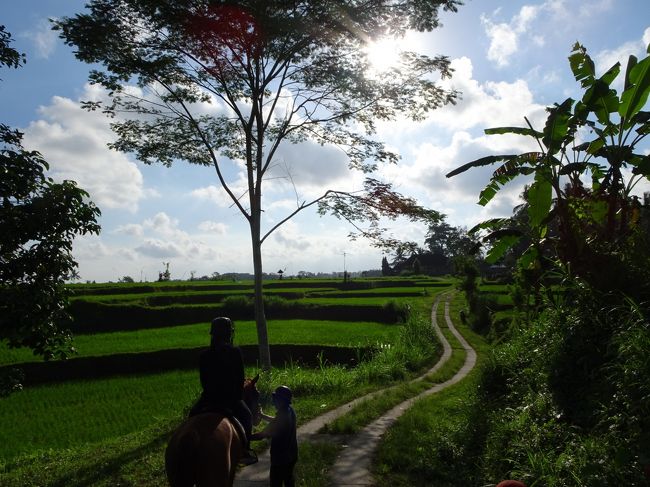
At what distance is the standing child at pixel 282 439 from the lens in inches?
175

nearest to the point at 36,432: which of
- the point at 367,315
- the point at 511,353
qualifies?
the point at 511,353

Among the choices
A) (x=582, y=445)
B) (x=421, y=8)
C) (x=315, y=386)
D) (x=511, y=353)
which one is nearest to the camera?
(x=582, y=445)

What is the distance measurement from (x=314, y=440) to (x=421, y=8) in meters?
8.04

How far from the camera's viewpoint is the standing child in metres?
4.45

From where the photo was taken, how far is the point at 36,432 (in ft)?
35.7

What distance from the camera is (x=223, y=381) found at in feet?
14.4

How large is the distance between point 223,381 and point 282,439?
29.7 inches

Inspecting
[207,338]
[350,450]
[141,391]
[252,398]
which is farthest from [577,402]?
[207,338]

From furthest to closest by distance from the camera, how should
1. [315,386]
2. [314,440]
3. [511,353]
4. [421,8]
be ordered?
[315,386], [421,8], [314,440], [511,353]

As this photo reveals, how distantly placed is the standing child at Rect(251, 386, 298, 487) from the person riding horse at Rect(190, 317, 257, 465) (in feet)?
0.68

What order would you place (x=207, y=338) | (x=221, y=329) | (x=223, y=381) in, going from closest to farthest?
(x=223, y=381), (x=221, y=329), (x=207, y=338)

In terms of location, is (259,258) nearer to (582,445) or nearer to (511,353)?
(511,353)

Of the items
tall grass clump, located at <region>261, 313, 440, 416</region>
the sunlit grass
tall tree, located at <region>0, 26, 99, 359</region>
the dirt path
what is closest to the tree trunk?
tall grass clump, located at <region>261, 313, 440, 416</region>

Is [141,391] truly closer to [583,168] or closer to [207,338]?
[207,338]
